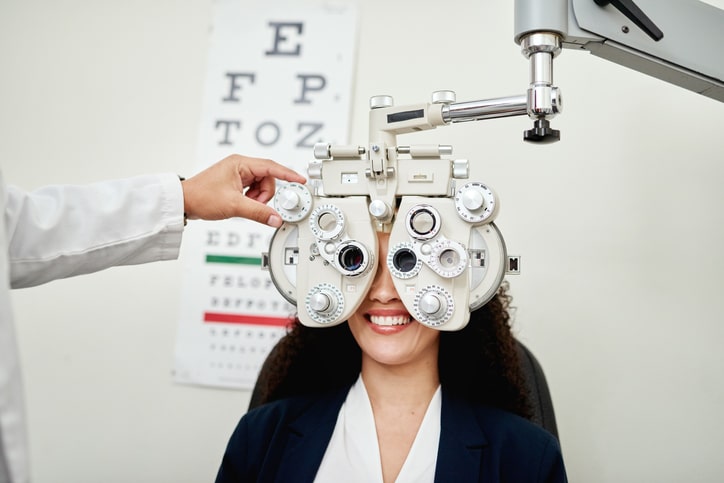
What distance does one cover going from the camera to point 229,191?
1057 millimetres

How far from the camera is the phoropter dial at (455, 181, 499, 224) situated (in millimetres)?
900

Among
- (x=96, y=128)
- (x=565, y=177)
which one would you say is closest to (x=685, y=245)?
(x=565, y=177)

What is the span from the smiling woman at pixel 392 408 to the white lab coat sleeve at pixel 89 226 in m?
0.36

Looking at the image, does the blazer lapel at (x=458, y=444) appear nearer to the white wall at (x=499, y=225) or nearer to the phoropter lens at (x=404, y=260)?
the phoropter lens at (x=404, y=260)

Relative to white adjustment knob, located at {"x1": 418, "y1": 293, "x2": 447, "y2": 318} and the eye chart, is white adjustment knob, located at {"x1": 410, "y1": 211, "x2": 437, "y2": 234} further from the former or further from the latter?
the eye chart

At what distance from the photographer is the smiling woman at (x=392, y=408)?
41.8 inches

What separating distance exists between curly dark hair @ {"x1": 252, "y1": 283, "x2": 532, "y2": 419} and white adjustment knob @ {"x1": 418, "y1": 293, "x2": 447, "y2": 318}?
1.06 feet

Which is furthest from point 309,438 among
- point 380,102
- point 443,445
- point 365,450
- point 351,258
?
point 380,102

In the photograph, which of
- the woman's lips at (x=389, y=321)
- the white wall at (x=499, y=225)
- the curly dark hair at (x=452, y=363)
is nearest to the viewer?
the woman's lips at (x=389, y=321)

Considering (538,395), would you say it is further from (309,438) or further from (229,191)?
(229,191)

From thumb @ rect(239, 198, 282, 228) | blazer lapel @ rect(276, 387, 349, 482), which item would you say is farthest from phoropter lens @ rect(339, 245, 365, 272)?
blazer lapel @ rect(276, 387, 349, 482)

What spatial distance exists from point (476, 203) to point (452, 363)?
1.51 ft

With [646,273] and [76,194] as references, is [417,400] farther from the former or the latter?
[646,273]

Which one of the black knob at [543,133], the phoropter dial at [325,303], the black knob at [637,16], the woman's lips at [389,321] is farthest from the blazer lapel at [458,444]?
the black knob at [637,16]
